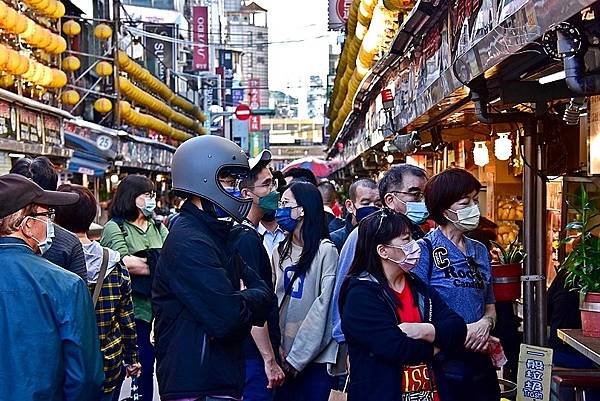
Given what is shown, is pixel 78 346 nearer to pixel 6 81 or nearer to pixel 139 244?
pixel 139 244

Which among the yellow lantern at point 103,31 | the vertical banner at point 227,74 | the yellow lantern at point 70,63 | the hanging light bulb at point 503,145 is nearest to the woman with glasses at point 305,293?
the hanging light bulb at point 503,145

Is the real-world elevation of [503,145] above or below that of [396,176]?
above

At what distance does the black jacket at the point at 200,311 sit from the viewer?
4492 millimetres

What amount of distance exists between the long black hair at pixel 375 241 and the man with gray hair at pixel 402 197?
3.10 feet

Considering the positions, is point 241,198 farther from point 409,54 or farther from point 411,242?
point 409,54

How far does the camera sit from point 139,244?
7.75 meters

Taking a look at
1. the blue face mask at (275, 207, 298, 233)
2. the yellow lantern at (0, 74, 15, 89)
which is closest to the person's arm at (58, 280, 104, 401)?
the blue face mask at (275, 207, 298, 233)

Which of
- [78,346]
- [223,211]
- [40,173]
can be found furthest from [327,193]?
[78,346]

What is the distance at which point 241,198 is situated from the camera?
4.85 meters

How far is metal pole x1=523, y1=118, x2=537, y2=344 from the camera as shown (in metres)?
6.62

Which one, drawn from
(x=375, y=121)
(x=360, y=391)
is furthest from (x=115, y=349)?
(x=375, y=121)

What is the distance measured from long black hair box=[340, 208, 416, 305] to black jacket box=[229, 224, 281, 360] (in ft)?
3.12

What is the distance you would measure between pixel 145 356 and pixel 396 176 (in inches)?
105

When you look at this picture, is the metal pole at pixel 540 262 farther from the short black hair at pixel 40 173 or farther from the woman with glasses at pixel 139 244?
the short black hair at pixel 40 173
